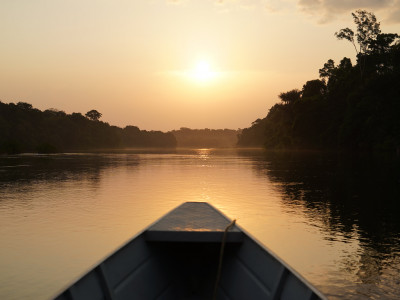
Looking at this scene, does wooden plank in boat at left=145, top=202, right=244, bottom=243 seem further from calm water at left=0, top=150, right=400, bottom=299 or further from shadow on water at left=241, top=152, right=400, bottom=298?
shadow on water at left=241, top=152, right=400, bottom=298

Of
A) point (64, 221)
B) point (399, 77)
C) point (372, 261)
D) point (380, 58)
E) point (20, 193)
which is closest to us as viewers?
point (372, 261)

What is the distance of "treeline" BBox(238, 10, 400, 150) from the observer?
68250 mm

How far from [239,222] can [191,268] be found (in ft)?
28.1

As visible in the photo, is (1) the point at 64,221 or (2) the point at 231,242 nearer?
(2) the point at 231,242

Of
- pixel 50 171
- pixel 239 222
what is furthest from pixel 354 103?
pixel 239 222

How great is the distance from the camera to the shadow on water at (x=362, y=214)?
912cm

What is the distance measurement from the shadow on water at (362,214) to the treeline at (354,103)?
40611 mm

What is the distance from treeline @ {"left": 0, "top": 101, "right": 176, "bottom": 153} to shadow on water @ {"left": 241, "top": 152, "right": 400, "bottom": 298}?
8326 centimetres

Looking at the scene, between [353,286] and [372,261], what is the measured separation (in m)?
2.06

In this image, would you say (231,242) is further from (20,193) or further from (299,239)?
(20,193)

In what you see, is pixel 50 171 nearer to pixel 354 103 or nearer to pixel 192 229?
pixel 192 229

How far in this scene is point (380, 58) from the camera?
73750 mm

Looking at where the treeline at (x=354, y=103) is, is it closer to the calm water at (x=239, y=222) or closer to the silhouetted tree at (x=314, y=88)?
the silhouetted tree at (x=314, y=88)

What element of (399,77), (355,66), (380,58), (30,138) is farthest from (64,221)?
(30,138)
